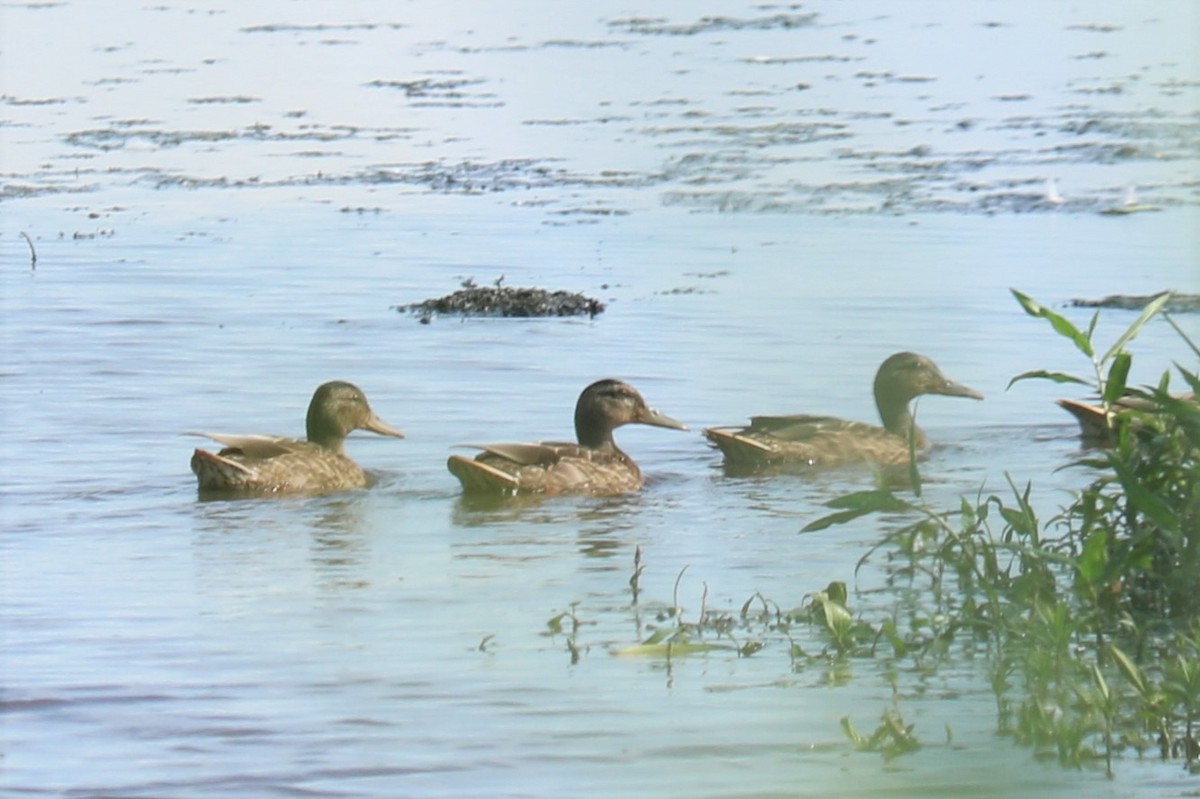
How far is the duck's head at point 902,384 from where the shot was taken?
11.2m

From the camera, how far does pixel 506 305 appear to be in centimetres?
1329

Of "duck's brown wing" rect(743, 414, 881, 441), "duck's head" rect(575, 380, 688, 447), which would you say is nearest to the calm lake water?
"duck's brown wing" rect(743, 414, 881, 441)

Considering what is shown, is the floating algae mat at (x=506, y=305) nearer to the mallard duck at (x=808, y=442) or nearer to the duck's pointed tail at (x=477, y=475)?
the mallard duck at (x=808, y=442)

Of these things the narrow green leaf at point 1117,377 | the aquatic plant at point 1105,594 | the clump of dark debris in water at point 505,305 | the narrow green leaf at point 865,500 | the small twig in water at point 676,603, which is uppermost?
the clump of dark debris in water at point 505,305

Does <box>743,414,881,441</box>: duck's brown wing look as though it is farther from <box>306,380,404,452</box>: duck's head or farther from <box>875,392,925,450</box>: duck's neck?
<box>306,380,404,452</box>: duck's head

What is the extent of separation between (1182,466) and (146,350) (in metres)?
8.26

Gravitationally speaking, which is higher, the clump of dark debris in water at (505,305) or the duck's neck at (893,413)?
the clump of dark debris in water at (505,305)

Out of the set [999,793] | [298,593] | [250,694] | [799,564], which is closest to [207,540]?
[298,593]

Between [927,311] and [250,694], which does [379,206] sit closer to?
[250,694]

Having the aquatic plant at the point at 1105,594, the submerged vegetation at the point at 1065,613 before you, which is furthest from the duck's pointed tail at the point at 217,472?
the aquatic plant at the point at 1105,594

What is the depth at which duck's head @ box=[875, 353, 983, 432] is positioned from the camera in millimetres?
11219

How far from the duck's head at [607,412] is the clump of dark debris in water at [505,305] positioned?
293cm

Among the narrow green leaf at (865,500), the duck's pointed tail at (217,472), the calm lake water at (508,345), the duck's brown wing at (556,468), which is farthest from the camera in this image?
the duck's brown wing at (556,468)

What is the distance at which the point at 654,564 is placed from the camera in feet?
24.1
